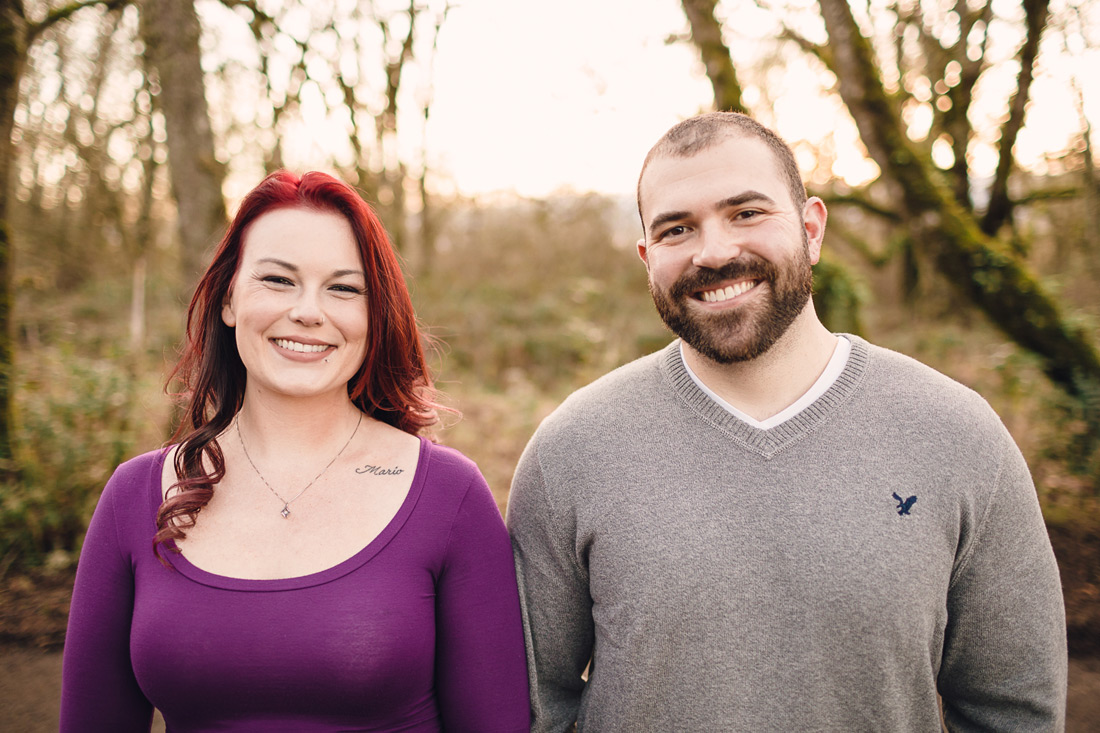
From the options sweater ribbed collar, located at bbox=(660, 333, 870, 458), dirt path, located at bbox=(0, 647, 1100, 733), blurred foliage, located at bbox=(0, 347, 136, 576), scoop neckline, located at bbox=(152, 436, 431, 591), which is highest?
sweater ribbed collar, located at bbox=(660, 333, 870, 458)

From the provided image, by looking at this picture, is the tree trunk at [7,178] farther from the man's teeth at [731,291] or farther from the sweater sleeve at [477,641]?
the man's teeth at [731,291]

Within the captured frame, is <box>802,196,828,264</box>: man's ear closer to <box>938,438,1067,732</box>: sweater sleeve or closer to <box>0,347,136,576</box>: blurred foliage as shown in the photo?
<box>938,438,1067,732</box>: sweater sleeve

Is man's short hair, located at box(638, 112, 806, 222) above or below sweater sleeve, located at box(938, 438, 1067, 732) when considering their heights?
A: above

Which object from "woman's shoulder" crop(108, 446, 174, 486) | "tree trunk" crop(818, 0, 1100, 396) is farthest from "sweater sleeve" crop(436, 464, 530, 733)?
"tree trunk" crop(818, 0, 1100, 396)

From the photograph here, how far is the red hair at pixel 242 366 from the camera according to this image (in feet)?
6.21

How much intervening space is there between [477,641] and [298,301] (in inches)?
42.6

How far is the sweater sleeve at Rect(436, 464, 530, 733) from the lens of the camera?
1773 mm

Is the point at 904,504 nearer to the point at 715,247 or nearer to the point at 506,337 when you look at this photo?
the point at 715,247

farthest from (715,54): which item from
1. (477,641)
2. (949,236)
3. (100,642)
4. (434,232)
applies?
(434,232)

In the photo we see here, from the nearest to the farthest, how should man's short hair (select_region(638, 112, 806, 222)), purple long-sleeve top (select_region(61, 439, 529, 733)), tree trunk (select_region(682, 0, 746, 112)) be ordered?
purple long-sleeve top (select_region(61, 439, 529, 733)) → man's short hair (select_region(638, 112, 806, 222)) → tree trunk (select_region(682, 0, 746, 112))

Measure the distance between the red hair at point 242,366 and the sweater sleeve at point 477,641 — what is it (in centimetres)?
54

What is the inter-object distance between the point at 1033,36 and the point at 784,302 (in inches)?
240

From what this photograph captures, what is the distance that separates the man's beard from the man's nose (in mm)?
21

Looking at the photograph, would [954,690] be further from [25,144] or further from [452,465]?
[25,144]
